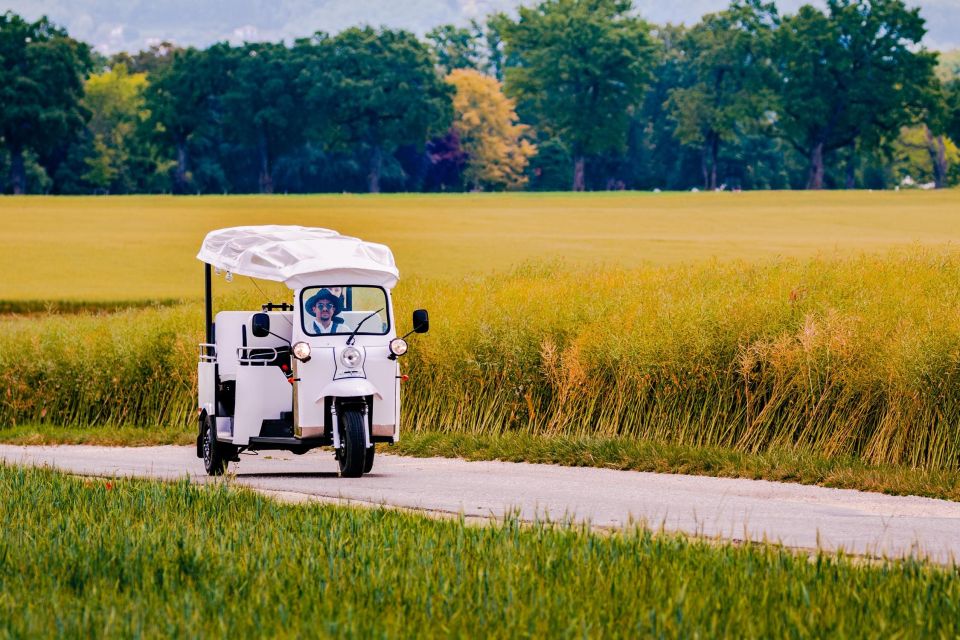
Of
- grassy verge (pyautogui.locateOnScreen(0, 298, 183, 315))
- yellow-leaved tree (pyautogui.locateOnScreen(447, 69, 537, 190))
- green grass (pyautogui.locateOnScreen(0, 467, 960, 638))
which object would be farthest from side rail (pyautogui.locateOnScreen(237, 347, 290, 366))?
yellow-leaved tree (pyautogui.locateOnScreen(447, 69, 537, 190))

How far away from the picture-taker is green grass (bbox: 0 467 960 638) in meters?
5.91

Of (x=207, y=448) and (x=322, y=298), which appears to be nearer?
(x=322, y=298)

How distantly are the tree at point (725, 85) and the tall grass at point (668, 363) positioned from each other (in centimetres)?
6964

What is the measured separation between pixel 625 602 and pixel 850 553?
203cm

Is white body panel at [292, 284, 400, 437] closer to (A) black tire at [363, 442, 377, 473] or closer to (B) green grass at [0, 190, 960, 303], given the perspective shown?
(A) black tire at [363, 442, 377, 473]

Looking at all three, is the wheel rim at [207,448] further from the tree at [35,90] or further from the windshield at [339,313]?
A: the tree at [35,90]

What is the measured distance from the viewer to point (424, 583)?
22.0 feet

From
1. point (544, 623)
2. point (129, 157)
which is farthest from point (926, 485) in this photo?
point (129, 157)

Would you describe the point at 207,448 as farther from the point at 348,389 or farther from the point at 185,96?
the point at 185,96

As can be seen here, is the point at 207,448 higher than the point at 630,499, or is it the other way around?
the point at 630,499

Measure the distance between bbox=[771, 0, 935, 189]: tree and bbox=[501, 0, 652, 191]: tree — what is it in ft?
34.8

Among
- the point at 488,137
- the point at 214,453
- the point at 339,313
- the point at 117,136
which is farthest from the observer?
the point at 488,137

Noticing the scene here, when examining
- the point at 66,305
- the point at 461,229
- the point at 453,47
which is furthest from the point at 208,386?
the point at 453,47

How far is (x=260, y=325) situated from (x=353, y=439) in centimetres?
123
